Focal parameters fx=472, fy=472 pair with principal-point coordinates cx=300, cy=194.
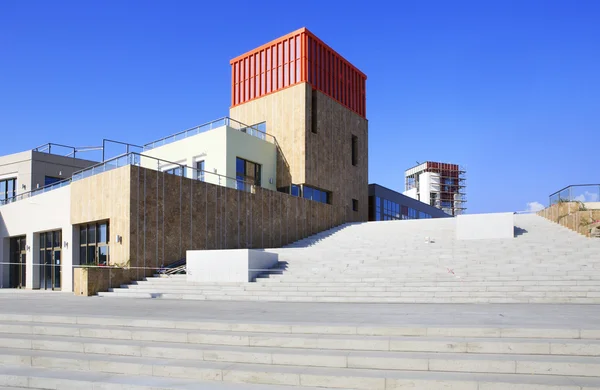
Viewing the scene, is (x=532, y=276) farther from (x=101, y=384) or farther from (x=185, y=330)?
(x=101, y=384)

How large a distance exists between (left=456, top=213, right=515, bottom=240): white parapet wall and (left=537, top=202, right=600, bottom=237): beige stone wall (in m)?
2.57

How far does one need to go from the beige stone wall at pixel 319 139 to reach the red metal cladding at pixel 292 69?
0.64 metres

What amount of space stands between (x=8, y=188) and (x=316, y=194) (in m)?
22.2

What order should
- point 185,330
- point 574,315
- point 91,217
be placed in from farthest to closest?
point 91,217
point 574,315
point 185,330

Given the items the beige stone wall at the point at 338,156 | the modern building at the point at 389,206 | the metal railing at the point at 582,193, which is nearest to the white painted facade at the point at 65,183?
the beige stone wall at the point at 338,156

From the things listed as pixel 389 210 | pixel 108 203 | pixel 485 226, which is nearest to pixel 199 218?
pixel 108 203

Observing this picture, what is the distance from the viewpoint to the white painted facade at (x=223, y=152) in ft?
85.6

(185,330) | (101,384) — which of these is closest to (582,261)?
(185,330)

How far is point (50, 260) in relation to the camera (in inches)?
926

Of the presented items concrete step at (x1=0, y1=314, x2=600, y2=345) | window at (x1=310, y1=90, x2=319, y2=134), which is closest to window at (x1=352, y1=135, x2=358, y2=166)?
window at (x1=310, y1=90, x2=319, y2=134)

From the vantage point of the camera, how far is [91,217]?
65.5 ft

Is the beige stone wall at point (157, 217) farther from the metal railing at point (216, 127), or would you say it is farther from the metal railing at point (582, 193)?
the metal railing at point (582, 193)

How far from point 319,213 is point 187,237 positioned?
11.6 m

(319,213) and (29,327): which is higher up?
(319,213)
